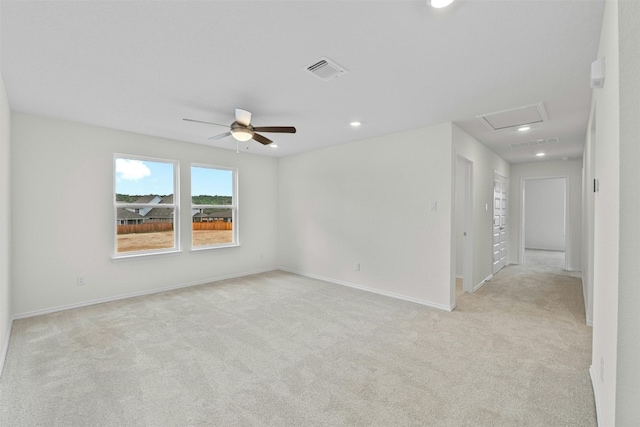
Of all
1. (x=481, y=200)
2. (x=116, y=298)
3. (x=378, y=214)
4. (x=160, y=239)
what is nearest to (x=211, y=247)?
(x=160, y=239)

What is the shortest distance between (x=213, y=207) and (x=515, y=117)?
16.1ft

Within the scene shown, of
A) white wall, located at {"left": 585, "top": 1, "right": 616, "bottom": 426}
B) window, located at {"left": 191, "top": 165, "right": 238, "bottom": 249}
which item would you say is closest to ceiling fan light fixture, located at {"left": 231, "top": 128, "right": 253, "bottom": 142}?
window, located at {"left": 191, "top": 165, "right": 238, "bottom": 249}

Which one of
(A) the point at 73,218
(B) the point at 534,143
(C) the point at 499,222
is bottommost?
(C) the point at 499,222

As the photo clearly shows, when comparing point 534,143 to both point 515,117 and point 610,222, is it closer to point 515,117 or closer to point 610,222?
point 515,117

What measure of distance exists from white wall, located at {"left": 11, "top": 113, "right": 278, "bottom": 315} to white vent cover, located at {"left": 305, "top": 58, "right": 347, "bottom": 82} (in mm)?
3355

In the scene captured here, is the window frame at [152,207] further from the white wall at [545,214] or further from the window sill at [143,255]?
the white wall at [545,214]

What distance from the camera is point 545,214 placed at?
9.32 m

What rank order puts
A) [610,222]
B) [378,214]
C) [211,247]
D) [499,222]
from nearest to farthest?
[610,222] → [378,214] → [211,247] → [499,222]

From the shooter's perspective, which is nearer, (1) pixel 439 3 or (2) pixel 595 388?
(1) pixel 439 3

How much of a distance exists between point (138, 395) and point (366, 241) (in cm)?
347

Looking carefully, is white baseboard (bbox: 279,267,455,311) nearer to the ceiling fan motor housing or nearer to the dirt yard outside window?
the dirt yard outside window

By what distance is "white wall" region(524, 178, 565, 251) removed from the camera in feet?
29.7

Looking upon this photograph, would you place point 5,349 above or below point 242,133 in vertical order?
below

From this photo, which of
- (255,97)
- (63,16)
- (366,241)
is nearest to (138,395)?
(63,16)
